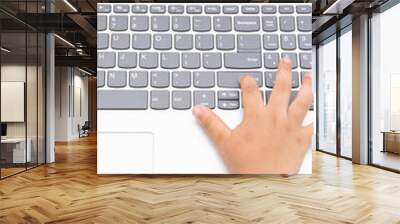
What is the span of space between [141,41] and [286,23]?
2.30 feet

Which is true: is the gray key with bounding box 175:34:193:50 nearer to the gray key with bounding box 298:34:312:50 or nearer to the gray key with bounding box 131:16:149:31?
the gray key with bounding box 131:16:149:31

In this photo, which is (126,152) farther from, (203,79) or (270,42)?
(270,42)

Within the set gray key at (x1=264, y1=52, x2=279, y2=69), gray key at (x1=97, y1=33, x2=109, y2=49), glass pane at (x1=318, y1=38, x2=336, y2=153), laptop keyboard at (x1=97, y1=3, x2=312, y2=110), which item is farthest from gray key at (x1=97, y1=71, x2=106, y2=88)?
glass pane at (x1=318, y1=38, x2=336, y2=153)

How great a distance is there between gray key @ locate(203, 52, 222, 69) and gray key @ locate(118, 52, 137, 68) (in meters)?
0.33

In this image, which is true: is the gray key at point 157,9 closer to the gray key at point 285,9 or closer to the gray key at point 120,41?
the gray key at point 120,41

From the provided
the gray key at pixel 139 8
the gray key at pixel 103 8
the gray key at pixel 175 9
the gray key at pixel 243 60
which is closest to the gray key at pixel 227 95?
the gray key at pixel 243 60

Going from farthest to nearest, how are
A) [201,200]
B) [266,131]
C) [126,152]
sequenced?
[201,200] → [126,152] → [266,131]

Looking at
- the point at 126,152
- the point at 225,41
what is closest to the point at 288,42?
the point at 225,41

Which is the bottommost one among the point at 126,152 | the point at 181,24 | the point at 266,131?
the point at 126,152

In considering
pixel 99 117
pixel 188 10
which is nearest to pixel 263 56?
pixel 188 10

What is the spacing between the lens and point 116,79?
1.74 meters

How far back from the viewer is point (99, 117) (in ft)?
5.81

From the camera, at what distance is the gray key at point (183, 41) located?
1.74 metres

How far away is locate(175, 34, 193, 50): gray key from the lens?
5.71 feet
